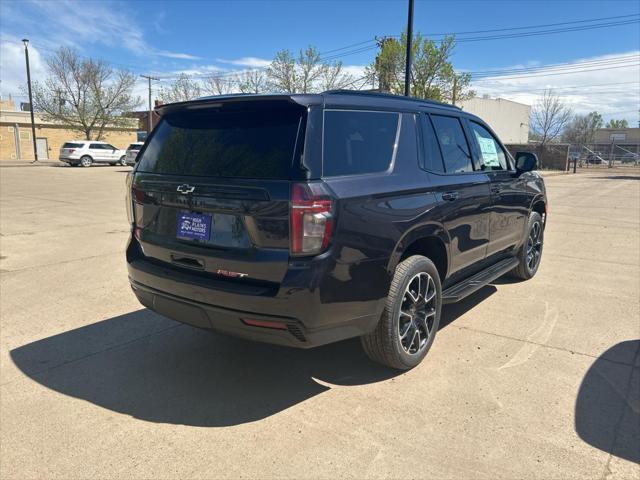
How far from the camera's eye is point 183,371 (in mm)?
3674

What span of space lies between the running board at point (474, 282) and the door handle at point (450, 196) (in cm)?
77

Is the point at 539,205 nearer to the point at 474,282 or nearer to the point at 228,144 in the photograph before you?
the point at 474,282

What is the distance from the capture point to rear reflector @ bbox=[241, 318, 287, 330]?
9.23 ft

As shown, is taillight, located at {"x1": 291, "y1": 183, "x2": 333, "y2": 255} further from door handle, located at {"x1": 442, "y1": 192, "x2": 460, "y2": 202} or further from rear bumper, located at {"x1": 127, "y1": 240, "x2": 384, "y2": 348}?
door handle, located at {"x1": 442, "y1": 192, "x2": 460, "y2": 202}

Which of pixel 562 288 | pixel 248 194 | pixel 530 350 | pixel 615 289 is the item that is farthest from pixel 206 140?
pixel 615 289

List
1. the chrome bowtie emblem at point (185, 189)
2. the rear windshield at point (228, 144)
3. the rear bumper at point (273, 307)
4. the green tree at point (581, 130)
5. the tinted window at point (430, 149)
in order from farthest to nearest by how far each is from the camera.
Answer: the green tree at point (581, 130) < the tinted window at point (430, 149) < the chrome bowtie emblem at point (185, 189) < the rear windshield at point (228, 144) < the rear bumper at point (273, 307)

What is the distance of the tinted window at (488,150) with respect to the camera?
4.81 metres

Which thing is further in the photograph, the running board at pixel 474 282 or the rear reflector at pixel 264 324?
the running board at pixel 474 282

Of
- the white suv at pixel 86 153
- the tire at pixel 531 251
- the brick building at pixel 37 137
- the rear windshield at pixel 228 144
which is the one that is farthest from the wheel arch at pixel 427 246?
the brick building at pixel 37 137

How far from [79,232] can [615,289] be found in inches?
338

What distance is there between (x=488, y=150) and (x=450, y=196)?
56.1 inches

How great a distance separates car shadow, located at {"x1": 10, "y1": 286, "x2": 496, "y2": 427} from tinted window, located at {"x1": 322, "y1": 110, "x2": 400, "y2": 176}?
1547 mm

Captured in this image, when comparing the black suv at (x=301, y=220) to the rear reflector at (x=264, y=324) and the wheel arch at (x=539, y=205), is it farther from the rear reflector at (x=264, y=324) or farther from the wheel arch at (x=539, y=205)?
the wheel arch at (x=539, y=205)

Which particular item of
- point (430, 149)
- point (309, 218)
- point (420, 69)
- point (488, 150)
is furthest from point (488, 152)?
point (420, 69)
